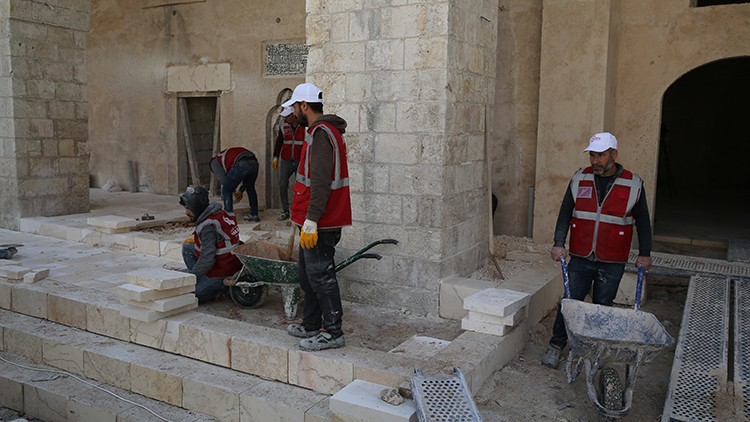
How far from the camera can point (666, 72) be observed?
22.7ft

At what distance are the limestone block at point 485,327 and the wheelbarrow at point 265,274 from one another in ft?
2.93

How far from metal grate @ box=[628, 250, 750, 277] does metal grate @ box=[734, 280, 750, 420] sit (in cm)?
28

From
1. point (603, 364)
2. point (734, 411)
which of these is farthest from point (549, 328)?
point (734, 411)

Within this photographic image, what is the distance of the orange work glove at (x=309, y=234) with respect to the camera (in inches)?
157

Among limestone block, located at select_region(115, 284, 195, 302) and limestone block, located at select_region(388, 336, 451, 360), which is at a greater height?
limestone block, located at select_region(115, 284, 195, 302)

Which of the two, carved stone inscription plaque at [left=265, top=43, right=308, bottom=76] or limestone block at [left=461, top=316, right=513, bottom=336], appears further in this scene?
carved stone inscription plaque at [left=265, top=43, right=308, bottom=76]

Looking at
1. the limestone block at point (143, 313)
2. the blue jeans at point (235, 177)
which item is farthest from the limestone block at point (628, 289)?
the blue jeans at point (235, 177)

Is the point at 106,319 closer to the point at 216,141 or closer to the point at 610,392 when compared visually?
the point at 610,392

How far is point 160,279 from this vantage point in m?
4.80

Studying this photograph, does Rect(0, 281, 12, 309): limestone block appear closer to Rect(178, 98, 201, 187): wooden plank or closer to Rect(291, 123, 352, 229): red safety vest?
Rect(291, 123, 352, 229): red safety vest

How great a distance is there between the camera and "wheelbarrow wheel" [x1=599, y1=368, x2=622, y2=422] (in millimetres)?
3609

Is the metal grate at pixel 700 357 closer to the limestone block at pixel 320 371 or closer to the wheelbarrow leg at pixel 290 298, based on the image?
the limestone block at pixel 320 371

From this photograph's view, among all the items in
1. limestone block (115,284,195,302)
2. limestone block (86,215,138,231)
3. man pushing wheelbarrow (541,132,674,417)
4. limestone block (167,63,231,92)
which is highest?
limestone block (167,63,231,92)

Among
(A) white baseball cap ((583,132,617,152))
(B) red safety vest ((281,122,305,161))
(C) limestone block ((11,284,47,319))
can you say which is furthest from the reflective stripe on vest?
(B) red safety vest ((281,122,305,161))
